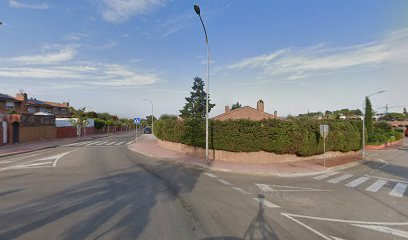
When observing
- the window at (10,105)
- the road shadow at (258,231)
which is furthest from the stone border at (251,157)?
the window at (10,105)

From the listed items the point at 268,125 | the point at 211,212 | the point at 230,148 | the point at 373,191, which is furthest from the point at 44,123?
the point at 373,191

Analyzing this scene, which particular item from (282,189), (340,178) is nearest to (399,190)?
(340,178)

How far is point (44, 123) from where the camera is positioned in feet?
106

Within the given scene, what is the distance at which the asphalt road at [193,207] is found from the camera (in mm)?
5473

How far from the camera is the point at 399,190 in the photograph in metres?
10.6

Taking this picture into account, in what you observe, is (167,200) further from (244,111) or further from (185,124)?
(244,111)

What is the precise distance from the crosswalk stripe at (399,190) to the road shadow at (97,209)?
8933 mm

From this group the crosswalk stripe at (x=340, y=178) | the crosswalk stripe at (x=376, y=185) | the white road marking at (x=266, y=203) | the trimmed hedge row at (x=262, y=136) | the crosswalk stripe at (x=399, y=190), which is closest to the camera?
the white road marking at (x=266, y=203)

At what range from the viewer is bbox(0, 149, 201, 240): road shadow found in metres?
5.31

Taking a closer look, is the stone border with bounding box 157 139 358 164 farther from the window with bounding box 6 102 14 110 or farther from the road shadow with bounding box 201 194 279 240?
the window with bounding box 6 102 14 110

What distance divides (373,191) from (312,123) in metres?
8.68

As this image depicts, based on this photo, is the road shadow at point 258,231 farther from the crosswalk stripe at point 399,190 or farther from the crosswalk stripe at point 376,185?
the crosswalk stripe at point 399,190

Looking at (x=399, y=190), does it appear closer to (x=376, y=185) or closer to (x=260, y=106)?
(x=376, y=185)

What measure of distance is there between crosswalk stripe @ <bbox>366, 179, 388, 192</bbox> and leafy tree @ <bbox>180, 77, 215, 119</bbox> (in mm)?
52499
